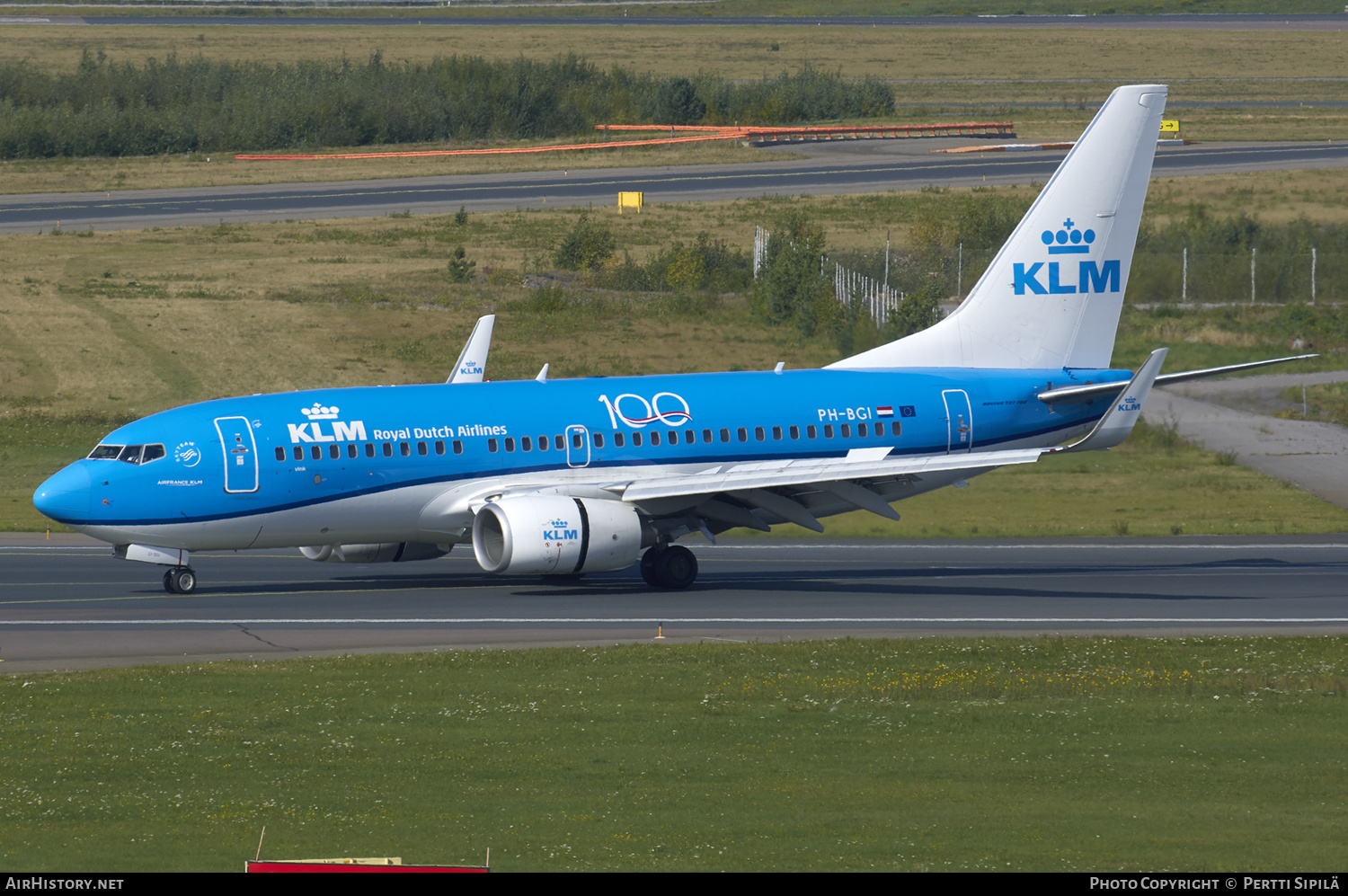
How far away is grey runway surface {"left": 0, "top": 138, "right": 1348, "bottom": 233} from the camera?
94219 mm

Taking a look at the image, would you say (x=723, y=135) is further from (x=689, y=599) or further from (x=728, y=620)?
(x=728, y=620)

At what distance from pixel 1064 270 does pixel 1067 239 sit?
78cm

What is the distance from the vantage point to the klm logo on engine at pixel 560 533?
3591cm

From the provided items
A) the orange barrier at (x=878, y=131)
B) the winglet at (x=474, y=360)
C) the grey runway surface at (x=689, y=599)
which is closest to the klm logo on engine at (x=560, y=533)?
the grey runway surface at (x=689, y=599)

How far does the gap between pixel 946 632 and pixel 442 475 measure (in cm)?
1193

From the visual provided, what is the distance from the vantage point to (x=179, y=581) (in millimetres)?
37375

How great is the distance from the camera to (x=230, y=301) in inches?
3024

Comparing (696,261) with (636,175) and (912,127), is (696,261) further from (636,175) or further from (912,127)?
(912,127)

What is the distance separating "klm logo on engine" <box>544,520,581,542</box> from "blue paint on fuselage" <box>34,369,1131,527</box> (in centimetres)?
258

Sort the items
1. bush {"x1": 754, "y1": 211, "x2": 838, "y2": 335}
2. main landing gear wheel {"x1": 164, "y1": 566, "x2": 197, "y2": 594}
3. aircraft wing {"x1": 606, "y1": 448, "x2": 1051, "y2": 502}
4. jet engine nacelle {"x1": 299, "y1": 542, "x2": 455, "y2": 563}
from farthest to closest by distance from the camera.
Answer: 1. bush {"x1": 754, "y1": 211, "x2": 838, "y2": 335}
2. jet engine nacelle {"x1": 299, "y1": 542, "x2": 455, "y2": 563}
3. main landing gear wheel {"x1": 164, "y1": 566, "x2": 197, "y2": 594}
4. aircraft wing {"x1": 606, "y1": 448, "x2": 1051, "y2": 502}

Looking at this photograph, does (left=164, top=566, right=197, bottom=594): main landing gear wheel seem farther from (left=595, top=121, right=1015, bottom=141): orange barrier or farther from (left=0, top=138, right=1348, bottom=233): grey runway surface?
(left=595, top=121, right=1015, bottom=141): orange barrier

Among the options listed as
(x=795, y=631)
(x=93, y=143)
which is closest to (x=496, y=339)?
(x=795, y=631)

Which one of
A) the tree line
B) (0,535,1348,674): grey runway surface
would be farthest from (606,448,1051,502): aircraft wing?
the tree line

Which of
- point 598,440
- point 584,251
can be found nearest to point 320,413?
point 598,440
